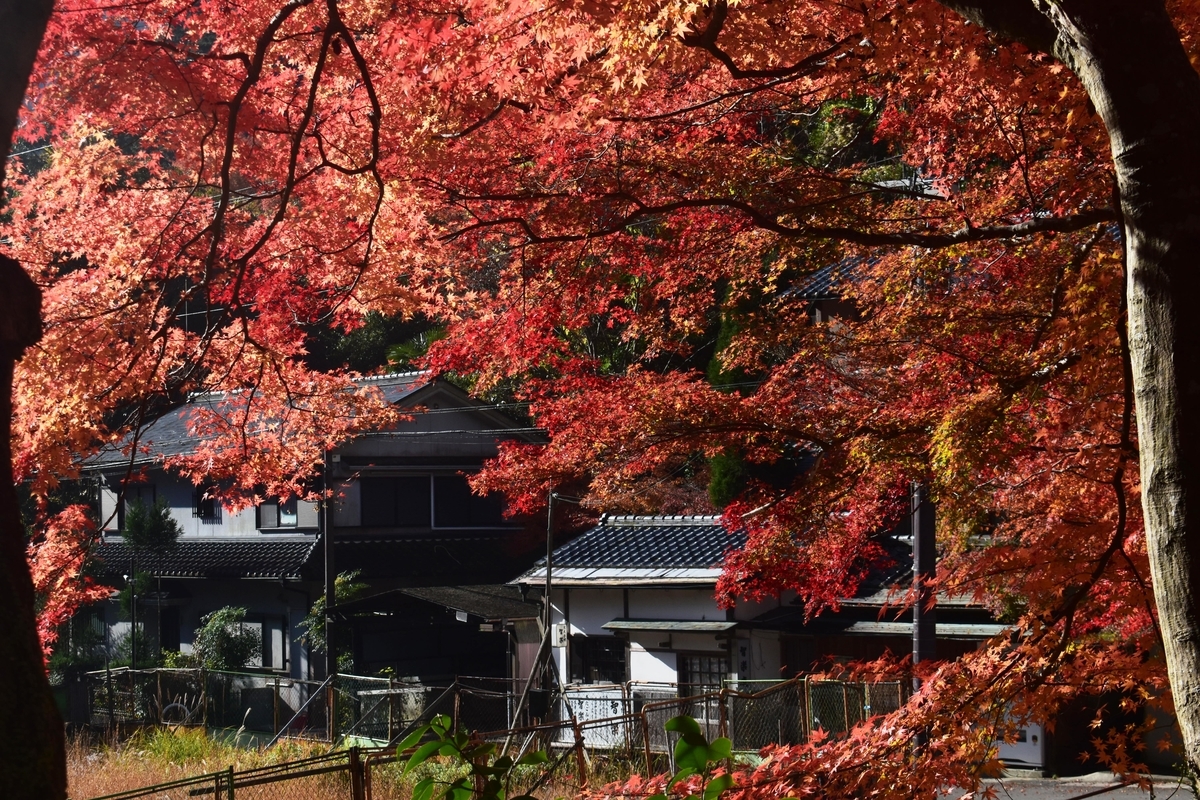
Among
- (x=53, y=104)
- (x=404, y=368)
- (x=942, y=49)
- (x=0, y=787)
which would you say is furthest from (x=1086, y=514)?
(x=404, y=368)

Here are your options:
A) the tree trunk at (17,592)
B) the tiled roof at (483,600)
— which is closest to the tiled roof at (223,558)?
the tiled roof at (483,600)

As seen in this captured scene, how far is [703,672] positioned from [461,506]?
9.47 metres

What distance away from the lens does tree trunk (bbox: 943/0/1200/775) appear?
3035mm

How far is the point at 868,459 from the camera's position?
707 cm

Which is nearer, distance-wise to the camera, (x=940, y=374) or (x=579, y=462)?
(x=940, y=374)

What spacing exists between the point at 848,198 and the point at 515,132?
2452 mm

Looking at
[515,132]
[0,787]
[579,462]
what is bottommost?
[0,787]

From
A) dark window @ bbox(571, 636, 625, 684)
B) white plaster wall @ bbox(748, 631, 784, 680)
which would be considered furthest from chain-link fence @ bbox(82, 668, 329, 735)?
white plaster wall @ bbox(748, 631, 784, 680)

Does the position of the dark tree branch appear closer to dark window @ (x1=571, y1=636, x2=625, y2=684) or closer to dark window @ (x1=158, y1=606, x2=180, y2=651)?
dark window @ (x1=571, y1=636, x2=625, y2=684)

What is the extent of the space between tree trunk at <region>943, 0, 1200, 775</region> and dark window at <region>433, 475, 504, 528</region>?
2291 cm

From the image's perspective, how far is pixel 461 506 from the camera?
26.0m

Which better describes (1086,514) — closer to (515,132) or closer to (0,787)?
(515,132)

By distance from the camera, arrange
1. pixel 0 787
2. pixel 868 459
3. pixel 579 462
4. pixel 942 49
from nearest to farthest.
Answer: pixel 0 787, pixel 942 49, pixel 868 459, pixel 579 462

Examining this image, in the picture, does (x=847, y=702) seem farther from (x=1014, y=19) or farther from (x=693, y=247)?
(x=1014, y=19)
